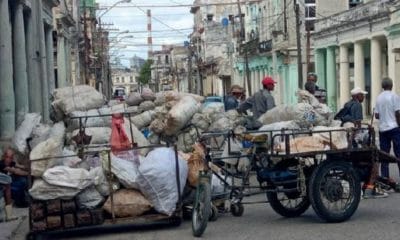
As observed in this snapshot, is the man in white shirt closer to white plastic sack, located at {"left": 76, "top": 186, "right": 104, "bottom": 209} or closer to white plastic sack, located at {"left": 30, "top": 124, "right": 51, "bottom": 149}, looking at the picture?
white plastic sack, located at {"left": 76, "top": 186, "right": 104, "bottom": 209}

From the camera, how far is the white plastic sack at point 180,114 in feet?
44.2

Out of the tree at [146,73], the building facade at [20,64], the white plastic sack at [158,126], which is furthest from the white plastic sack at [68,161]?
the tree at [146,73]

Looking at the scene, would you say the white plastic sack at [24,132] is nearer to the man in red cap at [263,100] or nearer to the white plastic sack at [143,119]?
the white plastic sack at [143,119]

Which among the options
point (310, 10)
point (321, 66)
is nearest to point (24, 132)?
point (321, 66)

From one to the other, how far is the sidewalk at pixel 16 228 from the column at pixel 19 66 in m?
10.1

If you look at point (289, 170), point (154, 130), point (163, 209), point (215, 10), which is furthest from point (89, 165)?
point (215, 10)

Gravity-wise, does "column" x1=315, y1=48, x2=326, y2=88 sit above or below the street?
above

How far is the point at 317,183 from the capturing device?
32.6 feet

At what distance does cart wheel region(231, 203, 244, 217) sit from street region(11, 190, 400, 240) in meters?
0.08

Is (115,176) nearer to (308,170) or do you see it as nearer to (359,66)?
(308,170)

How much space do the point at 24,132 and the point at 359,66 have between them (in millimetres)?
28320

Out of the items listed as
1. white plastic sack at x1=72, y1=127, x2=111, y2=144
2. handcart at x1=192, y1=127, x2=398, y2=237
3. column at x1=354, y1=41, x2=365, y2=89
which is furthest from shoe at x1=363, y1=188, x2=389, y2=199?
column at x1=354, y1=41, x2=365, y2=89

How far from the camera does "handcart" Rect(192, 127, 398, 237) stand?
993 cm

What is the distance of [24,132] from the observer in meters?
15.2
